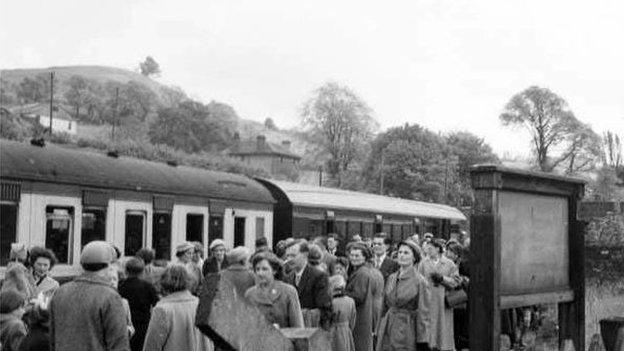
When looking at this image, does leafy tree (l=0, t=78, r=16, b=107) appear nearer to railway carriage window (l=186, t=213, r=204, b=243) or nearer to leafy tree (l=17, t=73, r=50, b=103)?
leafy tree (l=17, t=73, r=50, b=103)

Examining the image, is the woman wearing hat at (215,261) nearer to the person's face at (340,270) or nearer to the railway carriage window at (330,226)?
the person's face at (340,270)

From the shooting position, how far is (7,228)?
11414mm

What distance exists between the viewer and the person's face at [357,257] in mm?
9898

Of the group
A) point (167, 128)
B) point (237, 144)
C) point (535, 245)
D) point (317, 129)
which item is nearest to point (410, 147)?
point (317, 129)

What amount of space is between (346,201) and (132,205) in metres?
10.9

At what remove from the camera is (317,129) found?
3216 inches

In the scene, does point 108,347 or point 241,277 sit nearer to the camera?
point 108,347

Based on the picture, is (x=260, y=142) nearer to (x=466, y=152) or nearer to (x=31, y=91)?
(x=466, y=152)

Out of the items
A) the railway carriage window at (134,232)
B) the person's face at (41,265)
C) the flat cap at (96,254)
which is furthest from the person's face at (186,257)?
the flat cap at (96,254)

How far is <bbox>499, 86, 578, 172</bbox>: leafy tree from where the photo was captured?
76500 mm

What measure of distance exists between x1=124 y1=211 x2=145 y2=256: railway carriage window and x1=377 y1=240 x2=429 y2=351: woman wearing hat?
273 inches

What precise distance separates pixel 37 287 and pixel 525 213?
532cm

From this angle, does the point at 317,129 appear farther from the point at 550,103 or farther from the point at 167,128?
the point at 550,103

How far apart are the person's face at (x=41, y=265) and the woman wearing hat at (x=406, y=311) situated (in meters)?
3.69
